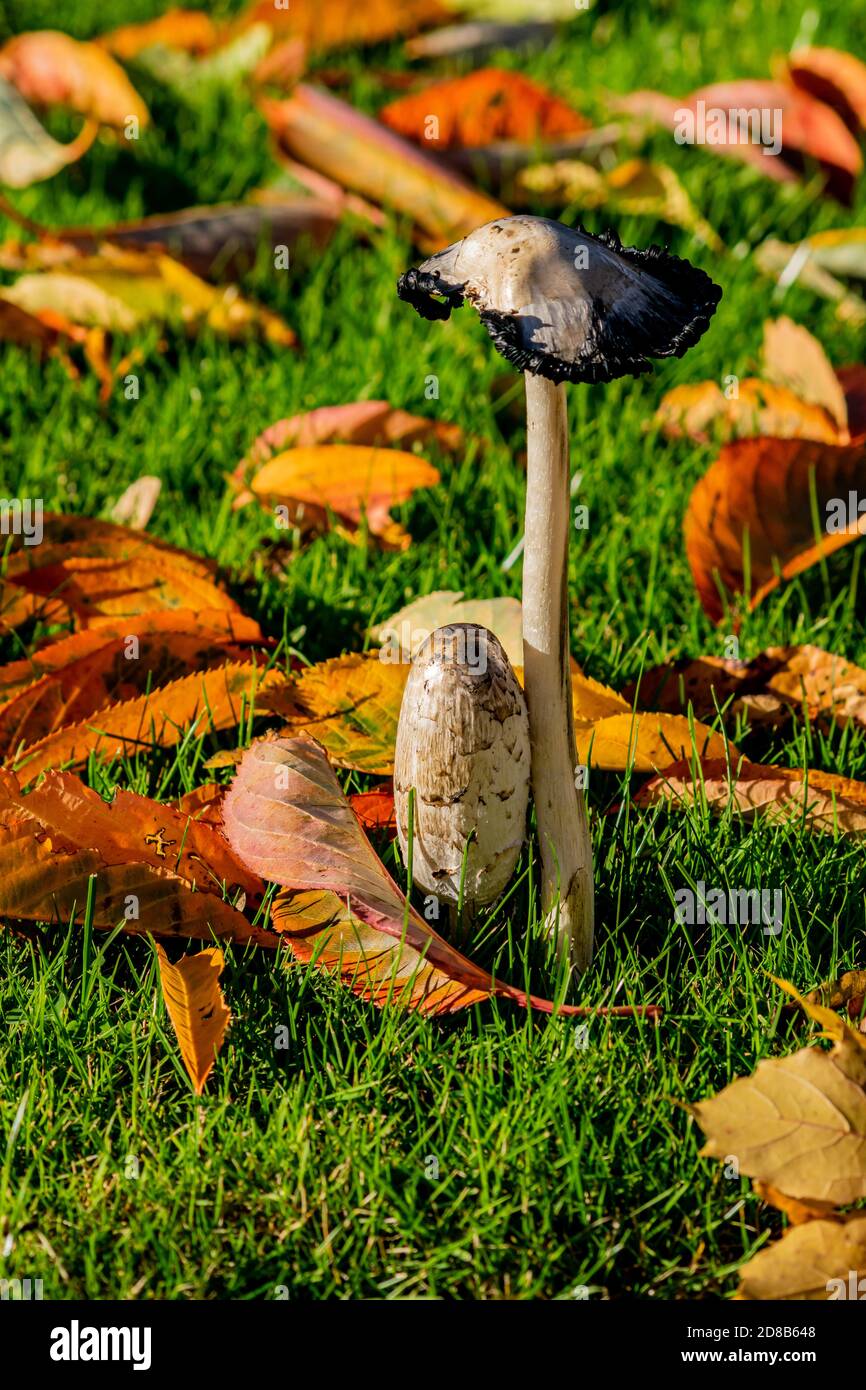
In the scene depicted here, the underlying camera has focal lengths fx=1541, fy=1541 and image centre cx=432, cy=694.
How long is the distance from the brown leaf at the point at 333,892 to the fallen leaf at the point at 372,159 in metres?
2.35

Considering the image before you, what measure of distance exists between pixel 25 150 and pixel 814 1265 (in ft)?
12.1

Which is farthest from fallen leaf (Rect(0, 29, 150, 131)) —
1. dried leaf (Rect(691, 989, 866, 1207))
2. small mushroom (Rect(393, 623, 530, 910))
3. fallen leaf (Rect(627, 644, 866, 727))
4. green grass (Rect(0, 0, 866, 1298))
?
dried leaf (Rect(691, 989, 866, 1207))

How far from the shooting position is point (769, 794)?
2496 mm

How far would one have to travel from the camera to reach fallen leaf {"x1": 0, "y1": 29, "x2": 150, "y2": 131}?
15.8 feet

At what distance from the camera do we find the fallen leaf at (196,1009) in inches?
80.9

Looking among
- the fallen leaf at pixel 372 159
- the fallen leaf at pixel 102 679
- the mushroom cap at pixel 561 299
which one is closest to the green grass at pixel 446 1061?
the fallen leaf at pixel 102 679

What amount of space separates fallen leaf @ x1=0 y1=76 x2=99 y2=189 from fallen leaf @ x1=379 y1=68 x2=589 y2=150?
0.93 metres

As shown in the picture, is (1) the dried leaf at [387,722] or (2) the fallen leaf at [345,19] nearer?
(1) the dried leaf at [387,722]

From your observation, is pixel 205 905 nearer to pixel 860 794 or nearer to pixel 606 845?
pixel 606 845

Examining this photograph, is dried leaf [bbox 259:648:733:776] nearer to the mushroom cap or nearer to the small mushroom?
the small mushroom

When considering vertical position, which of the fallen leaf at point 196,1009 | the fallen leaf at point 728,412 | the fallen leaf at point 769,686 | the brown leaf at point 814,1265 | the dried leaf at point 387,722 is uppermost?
the fallen leaf at point 728,412

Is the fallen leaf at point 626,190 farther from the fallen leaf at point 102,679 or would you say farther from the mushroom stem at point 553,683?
the mushroom stem at point 553,683

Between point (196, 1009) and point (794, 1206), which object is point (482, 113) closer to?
point (196, 1009)

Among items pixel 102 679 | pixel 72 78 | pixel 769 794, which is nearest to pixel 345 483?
pixel 102 679
